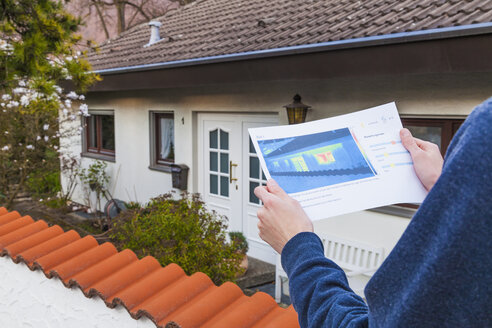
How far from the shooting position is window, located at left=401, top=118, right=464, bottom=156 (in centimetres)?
481

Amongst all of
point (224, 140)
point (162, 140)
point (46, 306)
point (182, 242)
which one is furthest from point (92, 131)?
point (46, 306)

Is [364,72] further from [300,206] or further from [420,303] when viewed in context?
[420,303]

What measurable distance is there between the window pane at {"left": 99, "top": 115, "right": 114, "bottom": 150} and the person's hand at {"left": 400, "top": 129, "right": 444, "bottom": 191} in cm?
990

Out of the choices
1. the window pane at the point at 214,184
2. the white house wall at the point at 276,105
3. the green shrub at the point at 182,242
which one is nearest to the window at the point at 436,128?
the white house wall at the point at 276,105

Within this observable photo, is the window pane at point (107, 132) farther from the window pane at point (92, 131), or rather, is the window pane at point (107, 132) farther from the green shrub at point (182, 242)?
the green shrub at point (182, 242)

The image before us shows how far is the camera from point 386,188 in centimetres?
120

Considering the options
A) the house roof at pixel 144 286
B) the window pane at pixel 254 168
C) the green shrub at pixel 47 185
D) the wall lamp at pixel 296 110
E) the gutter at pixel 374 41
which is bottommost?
the green shrub at pixel 47 185

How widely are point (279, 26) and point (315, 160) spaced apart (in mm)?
5883

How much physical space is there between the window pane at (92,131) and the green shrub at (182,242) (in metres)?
Result: 7.34

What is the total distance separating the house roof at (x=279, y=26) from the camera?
4.50 metres

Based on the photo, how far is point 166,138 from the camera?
8.95 metres

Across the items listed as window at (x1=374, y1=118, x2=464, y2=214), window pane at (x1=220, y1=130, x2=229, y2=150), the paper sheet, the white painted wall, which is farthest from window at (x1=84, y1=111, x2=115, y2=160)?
the paper sheet

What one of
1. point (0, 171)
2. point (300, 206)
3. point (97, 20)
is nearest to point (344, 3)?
point (300, 206)

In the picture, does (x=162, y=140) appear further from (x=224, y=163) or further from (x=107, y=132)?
(x=107, y=132)
